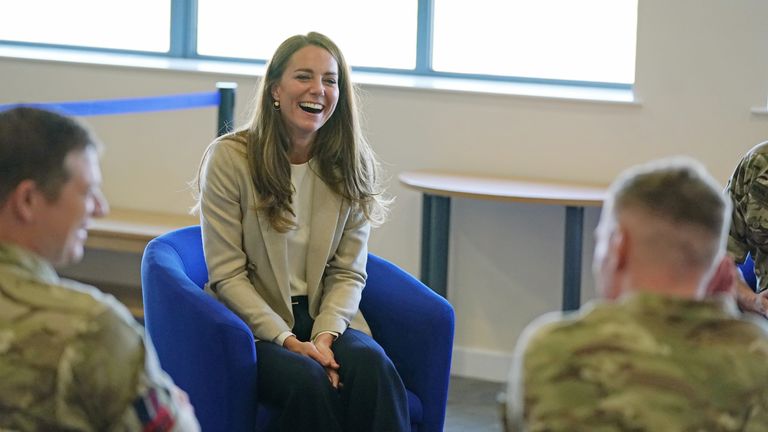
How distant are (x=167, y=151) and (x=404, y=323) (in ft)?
6.85

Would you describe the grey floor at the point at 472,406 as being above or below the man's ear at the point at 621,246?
below

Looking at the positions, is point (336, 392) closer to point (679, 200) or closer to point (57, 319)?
point (57, 319)

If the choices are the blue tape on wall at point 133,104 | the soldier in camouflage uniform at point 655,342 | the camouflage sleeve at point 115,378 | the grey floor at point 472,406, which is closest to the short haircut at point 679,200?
the soldier in camouflage uniform at point 655,342

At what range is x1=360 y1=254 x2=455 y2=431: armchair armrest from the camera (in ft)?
9.63

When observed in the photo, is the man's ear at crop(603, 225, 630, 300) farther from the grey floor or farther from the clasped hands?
the grey floor

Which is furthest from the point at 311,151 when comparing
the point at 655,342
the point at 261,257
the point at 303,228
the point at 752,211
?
the point at 655,342

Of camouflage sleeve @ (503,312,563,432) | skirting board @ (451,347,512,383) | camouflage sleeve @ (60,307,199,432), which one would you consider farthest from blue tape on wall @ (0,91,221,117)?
camouflage sleeve @ (503,312,563,432)

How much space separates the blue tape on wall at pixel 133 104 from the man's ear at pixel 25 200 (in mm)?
1828

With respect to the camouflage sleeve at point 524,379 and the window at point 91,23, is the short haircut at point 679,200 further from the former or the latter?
the window at point 91,23

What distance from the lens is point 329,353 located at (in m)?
2.83

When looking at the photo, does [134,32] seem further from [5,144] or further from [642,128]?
[5,144]

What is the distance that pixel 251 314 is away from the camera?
9.34ft

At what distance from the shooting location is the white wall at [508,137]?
13.2 feet

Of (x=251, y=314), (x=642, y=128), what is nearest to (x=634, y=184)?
(x=251, y=314)
